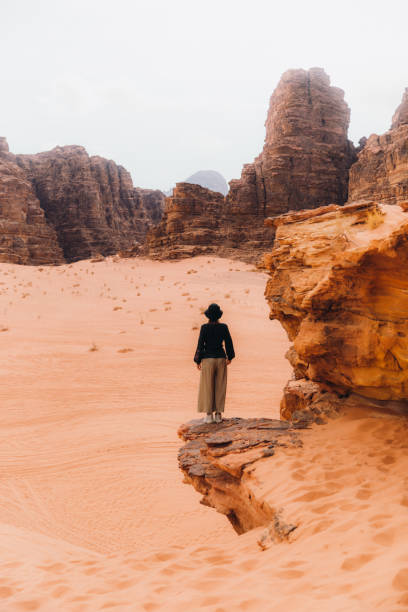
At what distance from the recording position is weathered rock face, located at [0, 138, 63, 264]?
4238cm

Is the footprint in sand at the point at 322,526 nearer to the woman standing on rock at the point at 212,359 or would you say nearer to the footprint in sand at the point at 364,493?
the footprint in sand at the point at 364,493

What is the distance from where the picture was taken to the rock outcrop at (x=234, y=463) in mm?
3869

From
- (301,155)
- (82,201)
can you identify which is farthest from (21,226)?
(301,155)

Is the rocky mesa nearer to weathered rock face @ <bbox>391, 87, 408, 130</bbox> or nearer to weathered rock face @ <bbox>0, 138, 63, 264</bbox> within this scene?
weathered rock face @ <bbox>0, 138, 63, 264</bbox>

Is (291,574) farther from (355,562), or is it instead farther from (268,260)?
(268,260)

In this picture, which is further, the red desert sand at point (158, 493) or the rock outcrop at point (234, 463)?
the rock outcrop at point (234, 463)

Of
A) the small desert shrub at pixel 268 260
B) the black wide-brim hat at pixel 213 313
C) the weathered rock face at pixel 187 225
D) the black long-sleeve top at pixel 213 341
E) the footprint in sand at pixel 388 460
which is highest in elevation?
the weathered rock face at pixel 187 225

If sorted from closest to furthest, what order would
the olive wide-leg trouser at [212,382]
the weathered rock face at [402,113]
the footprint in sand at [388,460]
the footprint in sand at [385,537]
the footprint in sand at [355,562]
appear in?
the footprint in sand at [355,562]
the footprint in sand at [385,537]
the footprint in sand at [388,460]
the olive wide-leg trouser at [212,382]
the weathered rock face at [402,113]

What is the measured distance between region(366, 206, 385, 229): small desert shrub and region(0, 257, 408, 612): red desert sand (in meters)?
2.24

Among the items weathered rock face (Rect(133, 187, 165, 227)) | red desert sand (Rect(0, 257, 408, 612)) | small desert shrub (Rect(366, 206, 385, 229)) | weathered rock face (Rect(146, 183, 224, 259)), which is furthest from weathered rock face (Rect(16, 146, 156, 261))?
small desert shrub (Rect(366, 206, 385, 229))

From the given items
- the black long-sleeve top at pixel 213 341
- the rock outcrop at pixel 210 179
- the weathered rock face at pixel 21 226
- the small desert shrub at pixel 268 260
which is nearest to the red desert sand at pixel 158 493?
the black long-sleeve top at pixel 213 341

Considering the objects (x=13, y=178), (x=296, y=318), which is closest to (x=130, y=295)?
(x=296, y=318)

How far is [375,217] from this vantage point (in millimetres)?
4535

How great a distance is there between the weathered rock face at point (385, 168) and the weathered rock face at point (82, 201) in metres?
31.6
